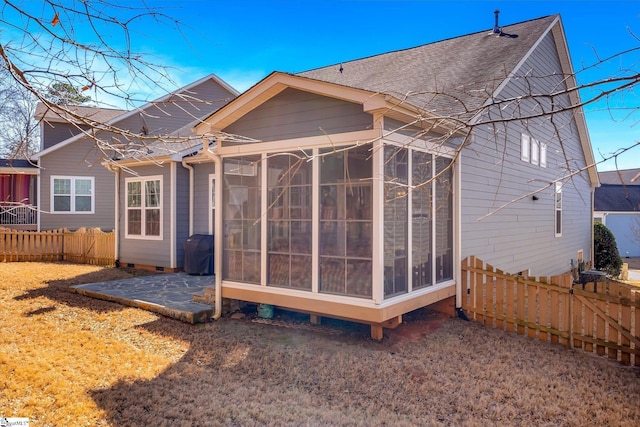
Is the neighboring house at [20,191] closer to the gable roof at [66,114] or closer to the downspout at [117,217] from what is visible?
the gable roof at [66,114]

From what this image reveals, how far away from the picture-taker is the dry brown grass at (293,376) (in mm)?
3713

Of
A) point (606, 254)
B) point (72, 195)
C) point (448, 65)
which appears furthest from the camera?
point (72, 195)

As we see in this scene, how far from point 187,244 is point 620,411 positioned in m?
8.80

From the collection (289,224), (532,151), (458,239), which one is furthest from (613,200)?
(289,224)

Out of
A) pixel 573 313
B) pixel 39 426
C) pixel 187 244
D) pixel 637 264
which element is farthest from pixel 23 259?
pixel 637 264

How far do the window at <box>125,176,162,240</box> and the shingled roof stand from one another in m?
5.39

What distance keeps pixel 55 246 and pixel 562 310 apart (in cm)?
1452

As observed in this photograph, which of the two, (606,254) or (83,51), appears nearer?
(83,51)

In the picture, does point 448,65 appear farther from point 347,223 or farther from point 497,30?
point 347,223

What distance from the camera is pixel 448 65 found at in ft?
31.2

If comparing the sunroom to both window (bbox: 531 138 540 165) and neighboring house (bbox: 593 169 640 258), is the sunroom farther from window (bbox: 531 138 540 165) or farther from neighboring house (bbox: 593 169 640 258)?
neighboring house (bbox: 593 169 640 258)

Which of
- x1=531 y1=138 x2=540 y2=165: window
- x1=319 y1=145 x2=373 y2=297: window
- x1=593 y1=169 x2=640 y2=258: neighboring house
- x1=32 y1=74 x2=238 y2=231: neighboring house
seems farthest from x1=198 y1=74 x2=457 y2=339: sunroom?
x1=593 y1=169 x2=640 y2=258: neighboring house

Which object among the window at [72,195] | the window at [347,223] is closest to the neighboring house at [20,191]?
the window at [72,195]

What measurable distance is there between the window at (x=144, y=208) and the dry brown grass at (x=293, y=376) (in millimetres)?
4739
